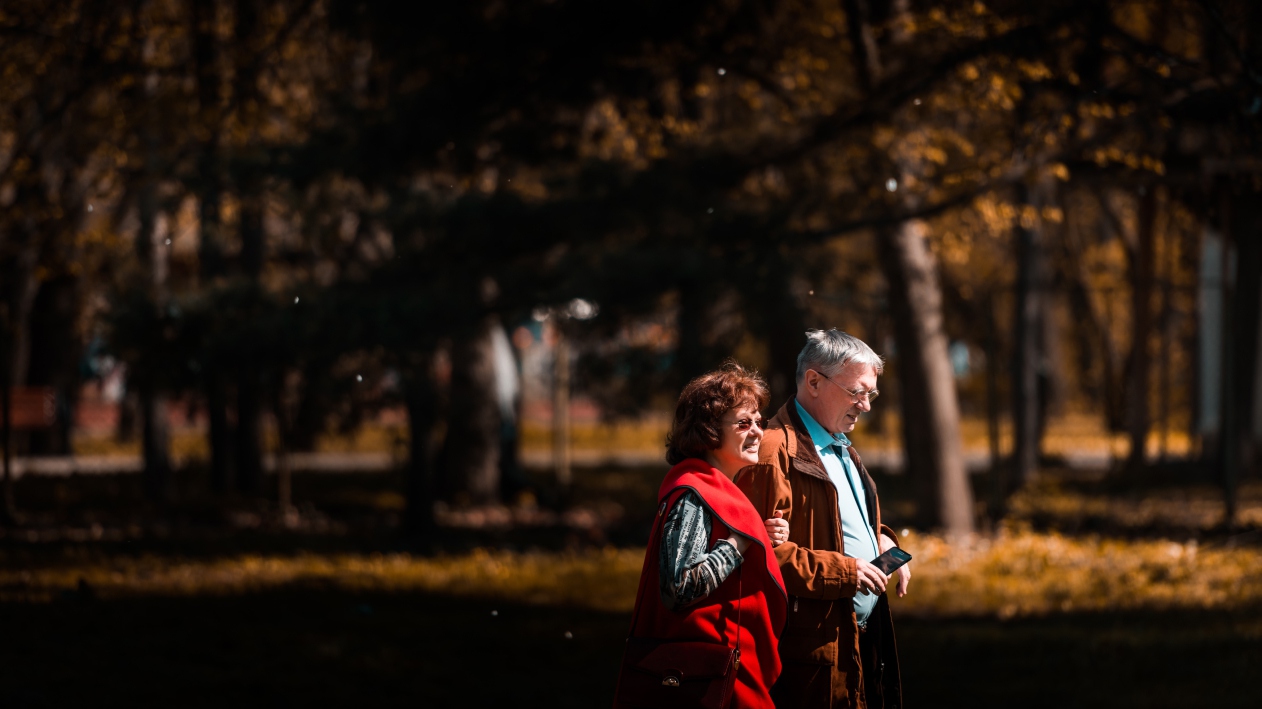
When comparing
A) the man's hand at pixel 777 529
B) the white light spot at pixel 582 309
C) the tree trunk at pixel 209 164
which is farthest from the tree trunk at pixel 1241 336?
the man's hand at pixel 777 529

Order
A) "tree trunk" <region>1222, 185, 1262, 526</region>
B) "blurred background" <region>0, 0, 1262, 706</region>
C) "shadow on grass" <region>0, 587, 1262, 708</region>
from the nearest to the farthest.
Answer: "shadow on grass" <region>0, 587, 1262, 708</region>
"blurred background" <region>0, 0, 1262, 706</region>
"tree trunk" <region>1222, 185, 1262, 526</region>

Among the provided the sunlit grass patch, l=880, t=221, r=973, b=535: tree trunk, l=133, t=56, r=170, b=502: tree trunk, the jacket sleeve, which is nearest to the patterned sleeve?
the jacket sleeve

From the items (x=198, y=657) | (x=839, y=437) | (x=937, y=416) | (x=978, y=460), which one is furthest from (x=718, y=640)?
(x=978, y=460)

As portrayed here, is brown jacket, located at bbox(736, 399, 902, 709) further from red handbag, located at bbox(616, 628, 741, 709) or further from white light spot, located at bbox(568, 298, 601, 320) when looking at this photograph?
white light spot, located at bbox(568, 298, 601, 320)

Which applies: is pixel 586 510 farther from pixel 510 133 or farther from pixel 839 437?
pixel 839 437

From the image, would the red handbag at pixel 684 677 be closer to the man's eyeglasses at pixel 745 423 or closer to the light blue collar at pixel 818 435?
the man's eyeglasses at pixel 745 423

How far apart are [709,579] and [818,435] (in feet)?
2.10

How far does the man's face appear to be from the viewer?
3.44 metres

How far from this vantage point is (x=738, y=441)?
10.6 feet

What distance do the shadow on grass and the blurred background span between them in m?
0.04

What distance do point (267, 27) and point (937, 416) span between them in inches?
273

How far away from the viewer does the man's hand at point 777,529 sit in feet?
10.9

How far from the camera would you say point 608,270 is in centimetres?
902

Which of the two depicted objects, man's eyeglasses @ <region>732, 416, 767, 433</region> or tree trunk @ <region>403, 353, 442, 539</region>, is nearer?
man's eyeglasses @ <region>732, 416, 767, 433</region>
